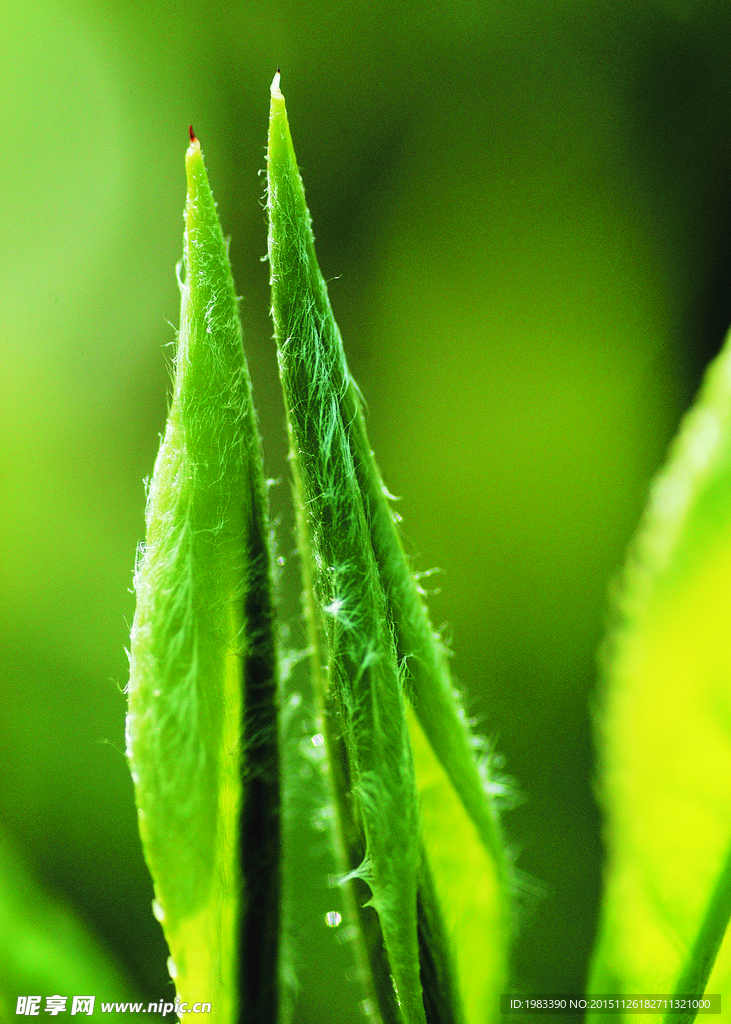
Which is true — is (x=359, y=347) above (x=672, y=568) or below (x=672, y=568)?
above

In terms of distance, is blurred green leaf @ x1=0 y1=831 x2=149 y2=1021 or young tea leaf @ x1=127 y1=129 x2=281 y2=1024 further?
blurred green leaf @ x1=0 y1=831 x2=149 y2=1021

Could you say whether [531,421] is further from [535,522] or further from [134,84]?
[134,84]

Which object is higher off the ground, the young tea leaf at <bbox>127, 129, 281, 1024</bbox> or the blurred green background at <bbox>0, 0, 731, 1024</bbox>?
the blurred green background at <bbox>0, 0, 731, 1024</bbox>

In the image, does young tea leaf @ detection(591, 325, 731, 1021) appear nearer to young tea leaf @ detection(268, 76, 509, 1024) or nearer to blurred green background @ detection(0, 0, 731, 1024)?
young tea leaf @ detection(268, 76, 509, 1024)

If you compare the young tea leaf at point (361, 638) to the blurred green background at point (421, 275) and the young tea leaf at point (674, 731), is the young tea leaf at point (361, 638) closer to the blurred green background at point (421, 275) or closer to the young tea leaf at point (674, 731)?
the young tea leaf at point (674, 731)

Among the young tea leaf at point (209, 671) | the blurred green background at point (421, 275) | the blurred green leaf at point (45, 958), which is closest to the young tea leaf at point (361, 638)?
the young tea leaf at point (209, 671)

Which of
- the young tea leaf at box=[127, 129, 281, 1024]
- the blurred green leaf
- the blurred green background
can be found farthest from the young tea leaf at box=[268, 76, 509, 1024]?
the blurred green background

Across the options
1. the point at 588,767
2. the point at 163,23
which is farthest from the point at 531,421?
the point at 163,23

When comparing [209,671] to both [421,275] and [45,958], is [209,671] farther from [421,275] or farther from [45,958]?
[421,275]
